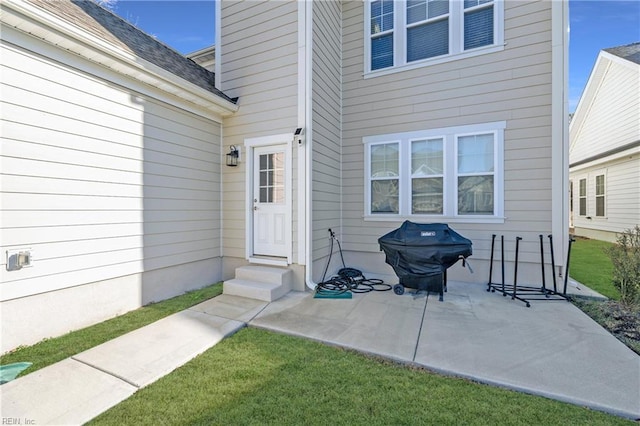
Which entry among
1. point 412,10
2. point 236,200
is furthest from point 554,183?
point 236,200

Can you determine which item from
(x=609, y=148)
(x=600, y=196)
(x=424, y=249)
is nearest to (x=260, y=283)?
(x=424, y=249)

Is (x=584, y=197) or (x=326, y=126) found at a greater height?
(x=326, y=126)

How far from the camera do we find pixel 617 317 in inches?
134

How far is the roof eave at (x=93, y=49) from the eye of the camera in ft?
8.86

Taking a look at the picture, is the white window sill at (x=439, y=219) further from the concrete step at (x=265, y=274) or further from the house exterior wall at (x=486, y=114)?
the concrete step at (x=265, y=274)

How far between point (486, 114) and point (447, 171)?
3.75ft

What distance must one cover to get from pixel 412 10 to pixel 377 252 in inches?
191

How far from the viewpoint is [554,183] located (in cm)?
452

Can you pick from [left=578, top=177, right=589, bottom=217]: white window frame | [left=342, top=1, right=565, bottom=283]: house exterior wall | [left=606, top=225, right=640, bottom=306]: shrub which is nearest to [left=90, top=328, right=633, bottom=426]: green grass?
[left=606, top=225, right=640, bottom=306]: shrub

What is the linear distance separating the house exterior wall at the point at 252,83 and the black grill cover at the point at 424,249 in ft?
5.31

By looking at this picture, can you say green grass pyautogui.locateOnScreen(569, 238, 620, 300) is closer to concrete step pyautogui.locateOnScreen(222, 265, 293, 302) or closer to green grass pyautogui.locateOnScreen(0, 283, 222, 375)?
concrete step pyautogui.locateOnScreen(222, 265, 293, 302)

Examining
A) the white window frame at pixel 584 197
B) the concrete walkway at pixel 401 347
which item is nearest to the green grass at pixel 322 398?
the concrete walkway at pixel 401 347

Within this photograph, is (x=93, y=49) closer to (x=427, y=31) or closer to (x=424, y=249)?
(x=424, y=249)

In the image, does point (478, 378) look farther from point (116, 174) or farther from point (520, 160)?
point (116, 174)
